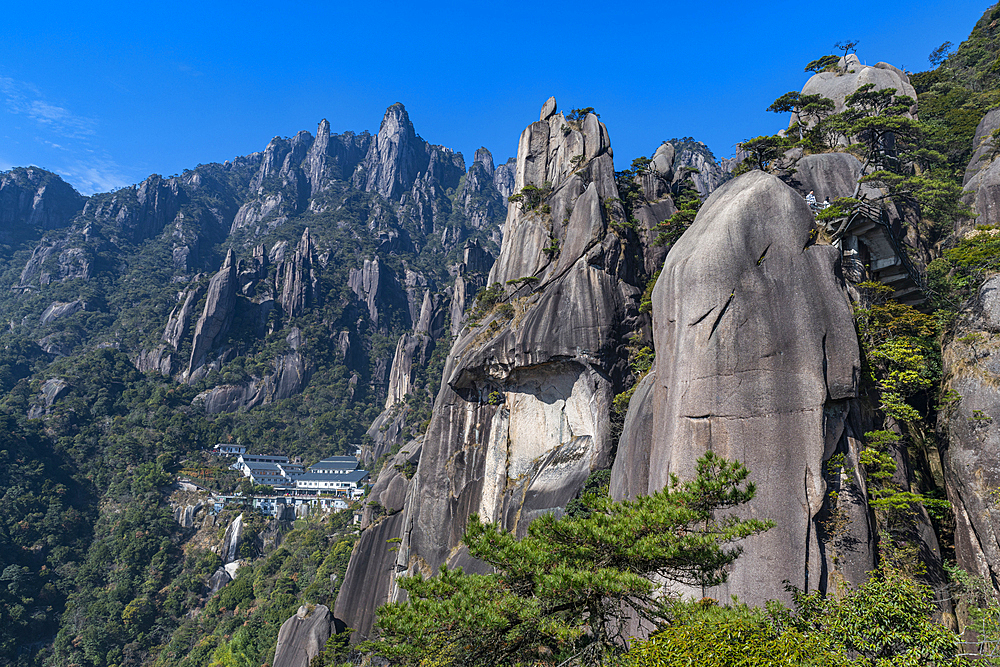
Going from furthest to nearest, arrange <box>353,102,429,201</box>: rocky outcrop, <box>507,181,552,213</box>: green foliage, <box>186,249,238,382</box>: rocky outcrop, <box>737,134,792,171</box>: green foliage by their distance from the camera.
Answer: <box>353,102,429,201</box>: rocky outcrop → <box>186,249,238,382</box>: rocky outcrop → <box>507,181,552,213</box>: green foliage → <box>737,134,792,171</box>: green foliage

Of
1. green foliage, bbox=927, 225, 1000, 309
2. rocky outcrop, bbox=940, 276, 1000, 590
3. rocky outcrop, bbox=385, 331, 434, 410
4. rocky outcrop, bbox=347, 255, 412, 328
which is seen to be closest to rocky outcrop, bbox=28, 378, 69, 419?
rocky outcrop, bbox=385, 331, 434, 410

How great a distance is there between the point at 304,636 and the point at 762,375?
2293 centimetres

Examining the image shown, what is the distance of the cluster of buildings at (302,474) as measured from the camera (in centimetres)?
5947

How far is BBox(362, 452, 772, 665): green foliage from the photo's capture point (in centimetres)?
727

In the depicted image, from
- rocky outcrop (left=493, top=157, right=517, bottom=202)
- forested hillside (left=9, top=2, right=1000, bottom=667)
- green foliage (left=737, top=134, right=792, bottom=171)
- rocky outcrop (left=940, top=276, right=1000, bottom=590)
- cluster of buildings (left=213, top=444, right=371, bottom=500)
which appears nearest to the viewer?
forested hillside (left=9, top=2, right=1000, bottom=667)

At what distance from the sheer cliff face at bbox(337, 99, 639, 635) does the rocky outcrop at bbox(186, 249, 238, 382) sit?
58.4 m

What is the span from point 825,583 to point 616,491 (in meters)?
5.55

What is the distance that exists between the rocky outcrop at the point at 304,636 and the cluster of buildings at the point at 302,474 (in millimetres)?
34073

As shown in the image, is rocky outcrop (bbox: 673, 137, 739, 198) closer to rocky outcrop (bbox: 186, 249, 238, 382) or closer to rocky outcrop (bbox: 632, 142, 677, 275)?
rocky outcrop (bbox: 632, 142, 677, 275)

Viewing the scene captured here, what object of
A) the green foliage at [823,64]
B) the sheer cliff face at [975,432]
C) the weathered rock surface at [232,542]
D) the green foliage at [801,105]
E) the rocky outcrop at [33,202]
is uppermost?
the rocky outcrop at [33,202]

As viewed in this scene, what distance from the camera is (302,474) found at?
2502 inches

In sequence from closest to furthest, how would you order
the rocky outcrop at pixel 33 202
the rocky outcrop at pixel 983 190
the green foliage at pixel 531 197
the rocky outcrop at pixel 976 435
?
1. the rocky outcrop at pixel 976 435
2. the rocky outcrop at pixel 983 190
3. the green foliage at pixel 531 197
4. the rocky outcrop at pixel 33 202

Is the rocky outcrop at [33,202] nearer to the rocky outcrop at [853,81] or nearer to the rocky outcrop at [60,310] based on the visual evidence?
the rocky outcrop at [60,310]

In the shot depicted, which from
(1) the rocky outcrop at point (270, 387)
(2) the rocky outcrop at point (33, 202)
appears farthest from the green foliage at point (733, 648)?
(2) the rocky outcrop at point (33, 202)
